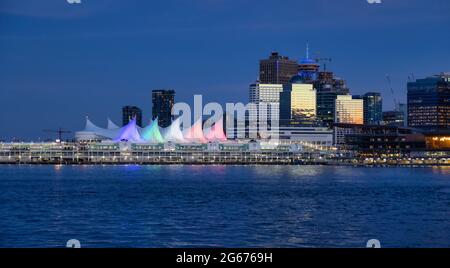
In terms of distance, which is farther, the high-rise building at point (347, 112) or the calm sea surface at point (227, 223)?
the high-rise building at point (347, 112)

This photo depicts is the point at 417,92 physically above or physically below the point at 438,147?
above

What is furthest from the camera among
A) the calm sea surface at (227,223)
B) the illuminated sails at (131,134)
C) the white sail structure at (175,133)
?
the illuminated sails at (131,134)

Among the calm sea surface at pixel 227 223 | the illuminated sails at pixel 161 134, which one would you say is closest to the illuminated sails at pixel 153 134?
the illuminated sails at pixel 161 134

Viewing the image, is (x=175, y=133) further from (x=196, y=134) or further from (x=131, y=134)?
(x=131, y=134)

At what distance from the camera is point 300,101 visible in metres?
81.2

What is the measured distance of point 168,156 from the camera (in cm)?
5741

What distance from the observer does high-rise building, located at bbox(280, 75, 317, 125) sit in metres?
75.6

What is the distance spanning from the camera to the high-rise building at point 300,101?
75562mm

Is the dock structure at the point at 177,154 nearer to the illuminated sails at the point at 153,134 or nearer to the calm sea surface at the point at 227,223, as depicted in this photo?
the illuminated sails at the point at 153,134

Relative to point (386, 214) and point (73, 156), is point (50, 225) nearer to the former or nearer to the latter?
point (386, 214)

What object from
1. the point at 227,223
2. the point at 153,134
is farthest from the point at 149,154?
the point at 227,223

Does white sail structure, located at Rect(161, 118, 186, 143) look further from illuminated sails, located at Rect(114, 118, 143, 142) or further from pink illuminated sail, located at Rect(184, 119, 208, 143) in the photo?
illuminated sails, located at Rect(114, 118, 143, 142)

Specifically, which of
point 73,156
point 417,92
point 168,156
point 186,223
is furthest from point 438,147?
point 186,223
